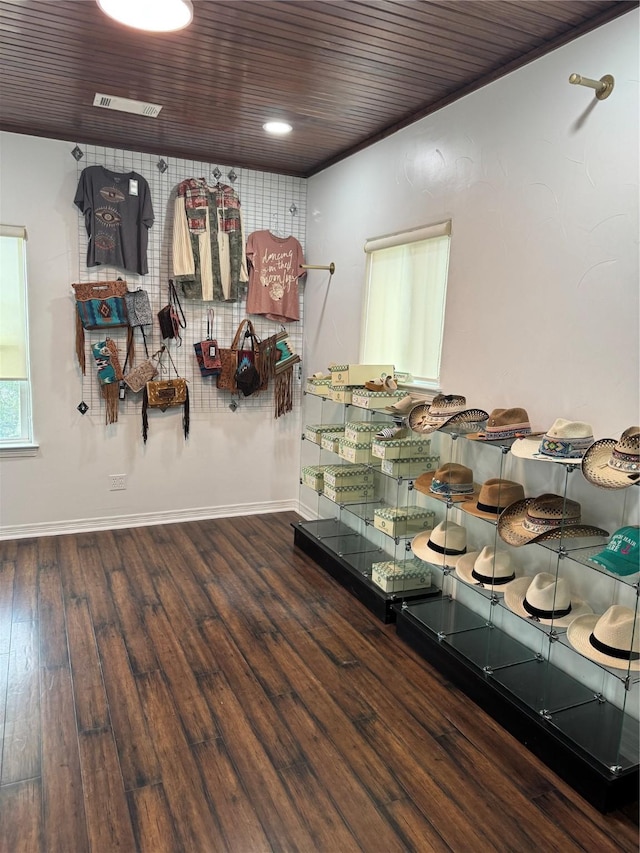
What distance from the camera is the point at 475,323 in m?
3.00

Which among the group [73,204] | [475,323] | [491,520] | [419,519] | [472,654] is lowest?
[472,654]

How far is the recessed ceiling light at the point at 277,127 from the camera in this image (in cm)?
363

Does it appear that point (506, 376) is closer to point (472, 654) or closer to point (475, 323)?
point (475, 323)

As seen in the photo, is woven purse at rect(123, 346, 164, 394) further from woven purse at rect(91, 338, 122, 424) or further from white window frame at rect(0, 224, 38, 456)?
white window frame at rect(0, 224, 38, 456)

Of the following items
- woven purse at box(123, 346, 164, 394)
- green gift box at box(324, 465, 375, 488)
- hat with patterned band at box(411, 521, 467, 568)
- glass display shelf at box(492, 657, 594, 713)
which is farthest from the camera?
woven purse at box(123, 346, 164, 394)

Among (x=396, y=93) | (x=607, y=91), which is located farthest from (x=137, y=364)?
(x=607, y=91)

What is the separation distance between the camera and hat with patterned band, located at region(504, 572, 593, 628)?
2326mm

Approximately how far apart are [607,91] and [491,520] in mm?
1711

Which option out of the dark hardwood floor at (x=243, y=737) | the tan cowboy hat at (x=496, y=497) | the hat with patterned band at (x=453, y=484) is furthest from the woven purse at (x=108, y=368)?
the tan cowboy hat at (x=496, y=497)

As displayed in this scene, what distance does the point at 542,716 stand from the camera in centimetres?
225

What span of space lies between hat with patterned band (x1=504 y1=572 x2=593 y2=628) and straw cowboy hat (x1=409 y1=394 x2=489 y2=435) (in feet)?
2.48

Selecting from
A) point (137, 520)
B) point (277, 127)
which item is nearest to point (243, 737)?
point (137, 520)

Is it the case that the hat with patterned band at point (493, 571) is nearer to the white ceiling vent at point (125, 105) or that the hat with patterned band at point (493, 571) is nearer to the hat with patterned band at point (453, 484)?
the hat with patterned band at point (453, 484)

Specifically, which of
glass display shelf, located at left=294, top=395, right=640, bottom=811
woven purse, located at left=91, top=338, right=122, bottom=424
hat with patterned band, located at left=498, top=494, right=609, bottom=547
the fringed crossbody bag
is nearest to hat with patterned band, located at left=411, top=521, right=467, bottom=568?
glass display shelf, located at left=294, top=395, right=640, bottom=811
